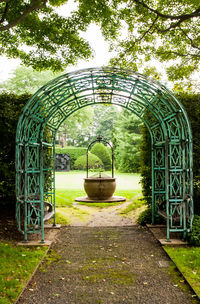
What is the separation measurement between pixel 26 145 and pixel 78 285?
125 inches

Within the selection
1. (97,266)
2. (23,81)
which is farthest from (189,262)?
(23,81)

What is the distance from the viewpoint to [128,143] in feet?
98.6

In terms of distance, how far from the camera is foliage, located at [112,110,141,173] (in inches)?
1161

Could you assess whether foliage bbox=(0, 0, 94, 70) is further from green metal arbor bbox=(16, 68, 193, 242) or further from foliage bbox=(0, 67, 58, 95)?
foliage bbox=(0, 67, 58, 95)

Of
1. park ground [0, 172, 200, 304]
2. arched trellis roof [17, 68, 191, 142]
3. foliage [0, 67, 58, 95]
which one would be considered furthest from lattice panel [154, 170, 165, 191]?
foliage [0, 67, 58, 95]

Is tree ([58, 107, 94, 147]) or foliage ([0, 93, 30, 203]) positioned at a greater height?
tree ([58, 107, 94, 147])

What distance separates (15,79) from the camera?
3341 cm

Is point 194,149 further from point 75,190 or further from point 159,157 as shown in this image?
point 75,190

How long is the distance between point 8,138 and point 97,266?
467 cm

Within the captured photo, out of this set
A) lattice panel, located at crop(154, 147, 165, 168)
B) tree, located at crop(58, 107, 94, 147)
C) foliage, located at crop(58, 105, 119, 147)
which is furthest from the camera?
A: foliage, located at crop(58, 105, 119, 147)

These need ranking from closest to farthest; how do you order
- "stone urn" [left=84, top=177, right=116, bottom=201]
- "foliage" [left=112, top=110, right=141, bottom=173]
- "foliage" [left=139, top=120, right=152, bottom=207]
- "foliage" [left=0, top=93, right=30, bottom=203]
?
"foliage" [left=0, top=93, right=30, bottom=203] < "foliage" [left=139, top=120, right=152, bottom=207] < "stone urn" [left=84, top=177, right=116, bottom=201] < "foliage" [left=112, top=110, right=141, bottom=173]

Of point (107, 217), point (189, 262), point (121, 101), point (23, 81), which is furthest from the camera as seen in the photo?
point (23, 81)

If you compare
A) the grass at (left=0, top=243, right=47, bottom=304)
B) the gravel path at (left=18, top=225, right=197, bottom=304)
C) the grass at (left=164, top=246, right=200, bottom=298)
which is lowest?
the gravel path at (left=18, top=225, right=197, bottom=304)

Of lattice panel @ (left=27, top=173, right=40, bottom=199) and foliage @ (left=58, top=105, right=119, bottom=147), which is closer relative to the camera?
lattice panel @ (left=27, top=173, right=40, bottom=199)
